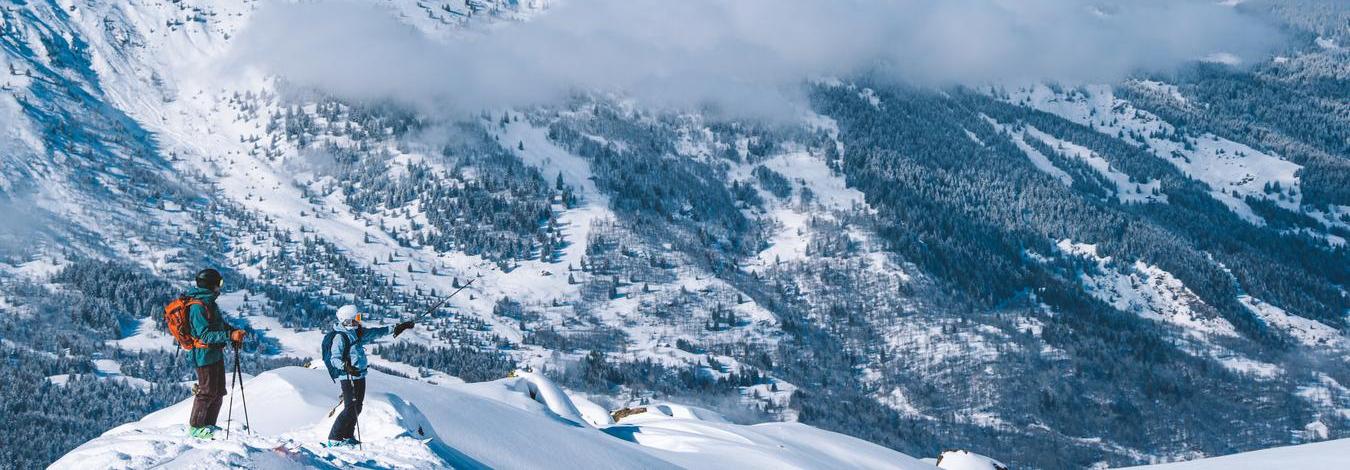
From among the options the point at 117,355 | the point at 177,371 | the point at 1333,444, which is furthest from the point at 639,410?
the point at 117,355

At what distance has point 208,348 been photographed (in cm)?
2562

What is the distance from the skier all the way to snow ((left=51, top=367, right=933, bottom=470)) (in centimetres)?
65

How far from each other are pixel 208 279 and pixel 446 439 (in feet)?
38.4

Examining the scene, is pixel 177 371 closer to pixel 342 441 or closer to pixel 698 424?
pixel 698 424

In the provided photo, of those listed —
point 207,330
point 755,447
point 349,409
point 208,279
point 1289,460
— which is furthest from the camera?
Result: point 755,447

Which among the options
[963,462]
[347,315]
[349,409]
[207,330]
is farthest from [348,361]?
[963,462]

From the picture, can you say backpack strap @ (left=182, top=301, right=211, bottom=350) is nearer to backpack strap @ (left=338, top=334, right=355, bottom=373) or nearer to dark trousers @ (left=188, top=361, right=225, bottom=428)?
dark trousers @ (left=188, top=361, right=225, bottom=428)

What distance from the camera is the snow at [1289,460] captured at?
44375 millimetres

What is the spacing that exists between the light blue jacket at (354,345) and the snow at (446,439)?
69.2 inches

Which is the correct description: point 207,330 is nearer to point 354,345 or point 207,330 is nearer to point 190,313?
point 190,313

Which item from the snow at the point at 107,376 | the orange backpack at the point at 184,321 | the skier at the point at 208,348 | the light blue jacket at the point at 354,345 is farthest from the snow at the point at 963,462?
the snow at the point at 107,376

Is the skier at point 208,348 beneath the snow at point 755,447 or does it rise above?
beneath

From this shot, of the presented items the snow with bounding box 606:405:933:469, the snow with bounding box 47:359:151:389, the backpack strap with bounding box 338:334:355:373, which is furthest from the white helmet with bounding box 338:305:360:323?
the snow with bounding box 47:359:151:389

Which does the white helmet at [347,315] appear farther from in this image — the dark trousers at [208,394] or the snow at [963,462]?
the snow at [963,462]
